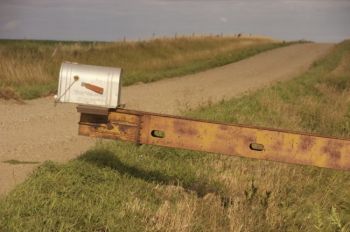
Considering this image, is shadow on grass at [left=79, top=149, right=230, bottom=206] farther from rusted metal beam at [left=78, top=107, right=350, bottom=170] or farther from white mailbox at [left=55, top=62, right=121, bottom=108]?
white mailbox at [left=55, top=62, right=121, bottom=108]

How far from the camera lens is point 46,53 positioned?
15945 millimetres

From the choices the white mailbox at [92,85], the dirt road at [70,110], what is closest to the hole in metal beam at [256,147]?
the white mailbox at [92,85]

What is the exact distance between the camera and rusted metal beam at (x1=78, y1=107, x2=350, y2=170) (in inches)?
146

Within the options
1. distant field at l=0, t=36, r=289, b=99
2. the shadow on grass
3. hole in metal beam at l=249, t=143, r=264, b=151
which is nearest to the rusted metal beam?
hole in metal beam at l=249, t=143, r=264, b=151

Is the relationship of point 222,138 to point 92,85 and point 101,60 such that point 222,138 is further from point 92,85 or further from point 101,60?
point 101,60

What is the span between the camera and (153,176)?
5.19 m

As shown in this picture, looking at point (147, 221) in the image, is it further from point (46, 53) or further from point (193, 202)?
point (46, 53)

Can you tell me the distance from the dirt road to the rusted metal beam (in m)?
1.55

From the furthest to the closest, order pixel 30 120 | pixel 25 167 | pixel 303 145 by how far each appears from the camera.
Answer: pixel 30 120 < pixel 25 167 < pixel 303 145

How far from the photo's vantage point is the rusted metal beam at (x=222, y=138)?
3.71 meters

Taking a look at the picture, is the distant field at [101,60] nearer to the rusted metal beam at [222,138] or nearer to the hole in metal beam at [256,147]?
the rusted metal beam at [222,138]

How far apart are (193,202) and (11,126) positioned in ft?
13.9

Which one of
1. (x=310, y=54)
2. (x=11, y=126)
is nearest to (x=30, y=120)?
(x=11, y=126)

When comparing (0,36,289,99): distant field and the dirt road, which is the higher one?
(0,36,289,99): distant field
